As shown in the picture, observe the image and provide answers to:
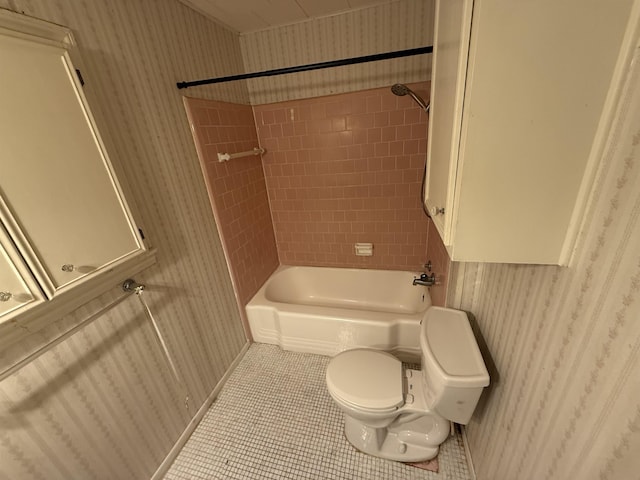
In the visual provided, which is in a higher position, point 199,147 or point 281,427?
point 199,147

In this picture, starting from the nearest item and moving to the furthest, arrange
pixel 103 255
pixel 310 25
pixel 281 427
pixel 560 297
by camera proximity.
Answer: pixel 560 297 → pixel 103 255 → pixel 281 427 → pixel 310 25

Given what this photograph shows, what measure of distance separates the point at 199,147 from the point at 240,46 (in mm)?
997

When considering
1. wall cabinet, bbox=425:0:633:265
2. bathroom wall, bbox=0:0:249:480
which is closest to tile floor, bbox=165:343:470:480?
bathroom wall, bbox=0:0:249:480

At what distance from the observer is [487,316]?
3.44 ft

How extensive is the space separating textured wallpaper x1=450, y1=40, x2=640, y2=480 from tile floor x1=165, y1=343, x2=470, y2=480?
0.59m

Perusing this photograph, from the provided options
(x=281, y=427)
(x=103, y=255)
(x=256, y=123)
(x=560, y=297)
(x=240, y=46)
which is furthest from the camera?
(x=256, y=123)

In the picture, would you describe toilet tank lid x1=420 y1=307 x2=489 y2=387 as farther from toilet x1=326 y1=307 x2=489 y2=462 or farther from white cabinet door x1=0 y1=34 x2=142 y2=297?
white cabinet door x1=0 y1=34 x2=142 y2=297

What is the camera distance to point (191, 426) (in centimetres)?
145

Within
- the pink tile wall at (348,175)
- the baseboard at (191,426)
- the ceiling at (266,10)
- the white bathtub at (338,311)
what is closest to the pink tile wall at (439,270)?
the white bathtub at (338,311)

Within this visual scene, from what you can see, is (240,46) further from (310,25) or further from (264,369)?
(264,369)

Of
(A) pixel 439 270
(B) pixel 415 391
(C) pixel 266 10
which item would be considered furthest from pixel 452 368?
(C) pixel 266 10

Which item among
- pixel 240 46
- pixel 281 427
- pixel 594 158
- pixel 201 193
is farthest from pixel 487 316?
pixel 240 46

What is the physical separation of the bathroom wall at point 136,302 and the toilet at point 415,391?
2.85 ft

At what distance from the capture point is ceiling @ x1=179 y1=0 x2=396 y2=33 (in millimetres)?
1452
